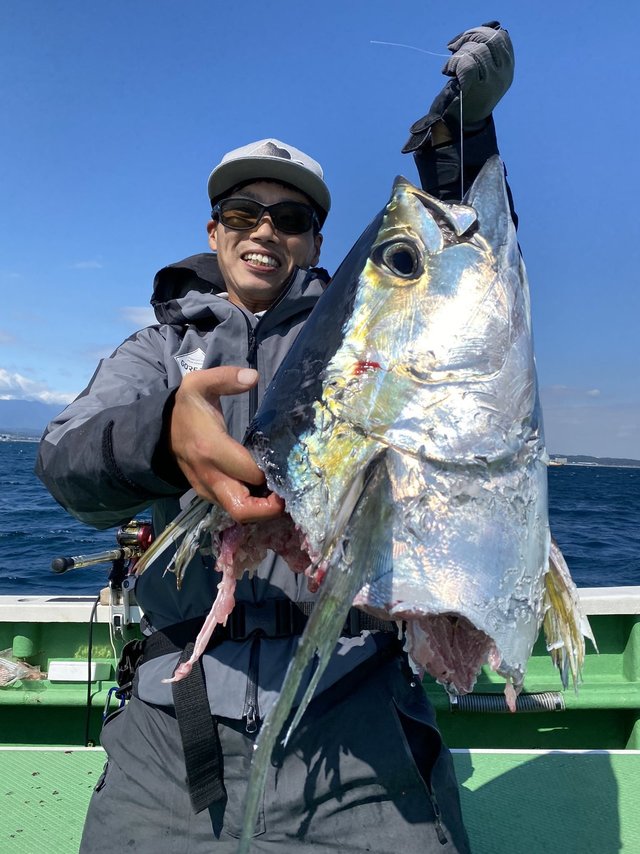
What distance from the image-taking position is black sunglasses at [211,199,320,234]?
2299mm

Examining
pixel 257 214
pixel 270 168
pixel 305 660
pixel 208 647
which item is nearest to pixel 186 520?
pixel 305 660

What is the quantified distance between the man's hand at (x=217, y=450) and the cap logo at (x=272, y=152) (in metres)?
1.29

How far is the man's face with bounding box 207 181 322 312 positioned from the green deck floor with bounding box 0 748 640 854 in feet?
7.94

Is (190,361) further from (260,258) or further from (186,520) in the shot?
(186,520)

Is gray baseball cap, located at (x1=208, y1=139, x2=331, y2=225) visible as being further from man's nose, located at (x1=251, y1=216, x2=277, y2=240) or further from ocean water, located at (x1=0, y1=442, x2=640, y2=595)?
ocean water, located at (x1=0, y1=442, x2=640, y2=595)

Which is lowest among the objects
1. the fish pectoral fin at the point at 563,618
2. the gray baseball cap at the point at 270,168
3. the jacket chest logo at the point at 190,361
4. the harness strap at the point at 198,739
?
the harness strap at the point at 198,739

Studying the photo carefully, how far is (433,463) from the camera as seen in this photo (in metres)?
1.31

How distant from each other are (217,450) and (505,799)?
2.62 meters

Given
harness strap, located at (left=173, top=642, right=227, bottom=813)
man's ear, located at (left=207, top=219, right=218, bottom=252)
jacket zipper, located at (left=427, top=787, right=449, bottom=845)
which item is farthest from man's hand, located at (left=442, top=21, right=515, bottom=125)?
jacket zipper, located at (left=427, top=787, right=449, bottom=845)

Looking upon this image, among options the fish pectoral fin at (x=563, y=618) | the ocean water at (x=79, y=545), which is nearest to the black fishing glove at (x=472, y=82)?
the fish pectoral fin at (x=563, y=618)

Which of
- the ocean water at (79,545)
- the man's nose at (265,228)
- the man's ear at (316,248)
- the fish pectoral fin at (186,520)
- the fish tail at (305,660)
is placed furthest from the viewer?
the ocean water at (79,545)

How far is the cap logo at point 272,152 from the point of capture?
2.31m

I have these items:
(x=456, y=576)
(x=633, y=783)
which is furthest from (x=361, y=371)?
(x=633, y=783)

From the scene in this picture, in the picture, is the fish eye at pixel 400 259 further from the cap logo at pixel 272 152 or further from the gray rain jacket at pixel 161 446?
the cap logo at pixel 272 152
